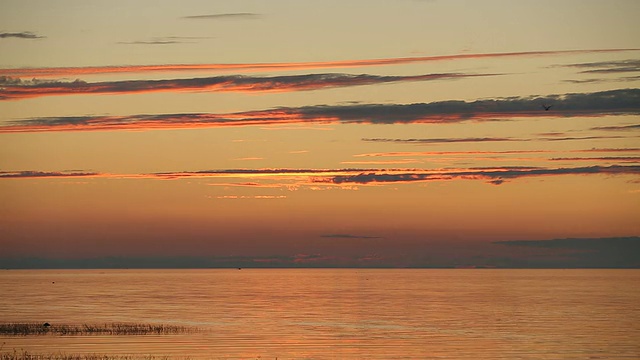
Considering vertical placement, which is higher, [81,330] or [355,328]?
[355,328]

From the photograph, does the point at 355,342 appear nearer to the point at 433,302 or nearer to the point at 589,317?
the point at 589,317

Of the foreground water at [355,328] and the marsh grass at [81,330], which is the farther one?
the marsh grass at [81,330]

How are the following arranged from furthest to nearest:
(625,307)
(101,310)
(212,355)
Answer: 1. (625,307)
2. (101,310)
3. (212,355)

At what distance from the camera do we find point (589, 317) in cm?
11494

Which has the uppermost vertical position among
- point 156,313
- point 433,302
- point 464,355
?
point 433,302

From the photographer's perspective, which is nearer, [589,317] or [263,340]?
[263,340]

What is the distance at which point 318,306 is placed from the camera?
138 meters

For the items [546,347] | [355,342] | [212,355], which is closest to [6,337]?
[212,355]

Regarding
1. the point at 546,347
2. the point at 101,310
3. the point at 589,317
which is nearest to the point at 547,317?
the point at 589,317

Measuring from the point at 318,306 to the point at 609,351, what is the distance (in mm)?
64139

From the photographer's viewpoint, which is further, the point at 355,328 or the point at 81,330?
the point at 355,328

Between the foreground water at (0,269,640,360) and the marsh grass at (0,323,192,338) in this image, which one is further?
the marsh grass at (0,323,192,338)

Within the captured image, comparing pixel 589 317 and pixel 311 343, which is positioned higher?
pixel 589 317

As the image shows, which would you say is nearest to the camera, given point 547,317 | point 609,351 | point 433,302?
point 609,351
